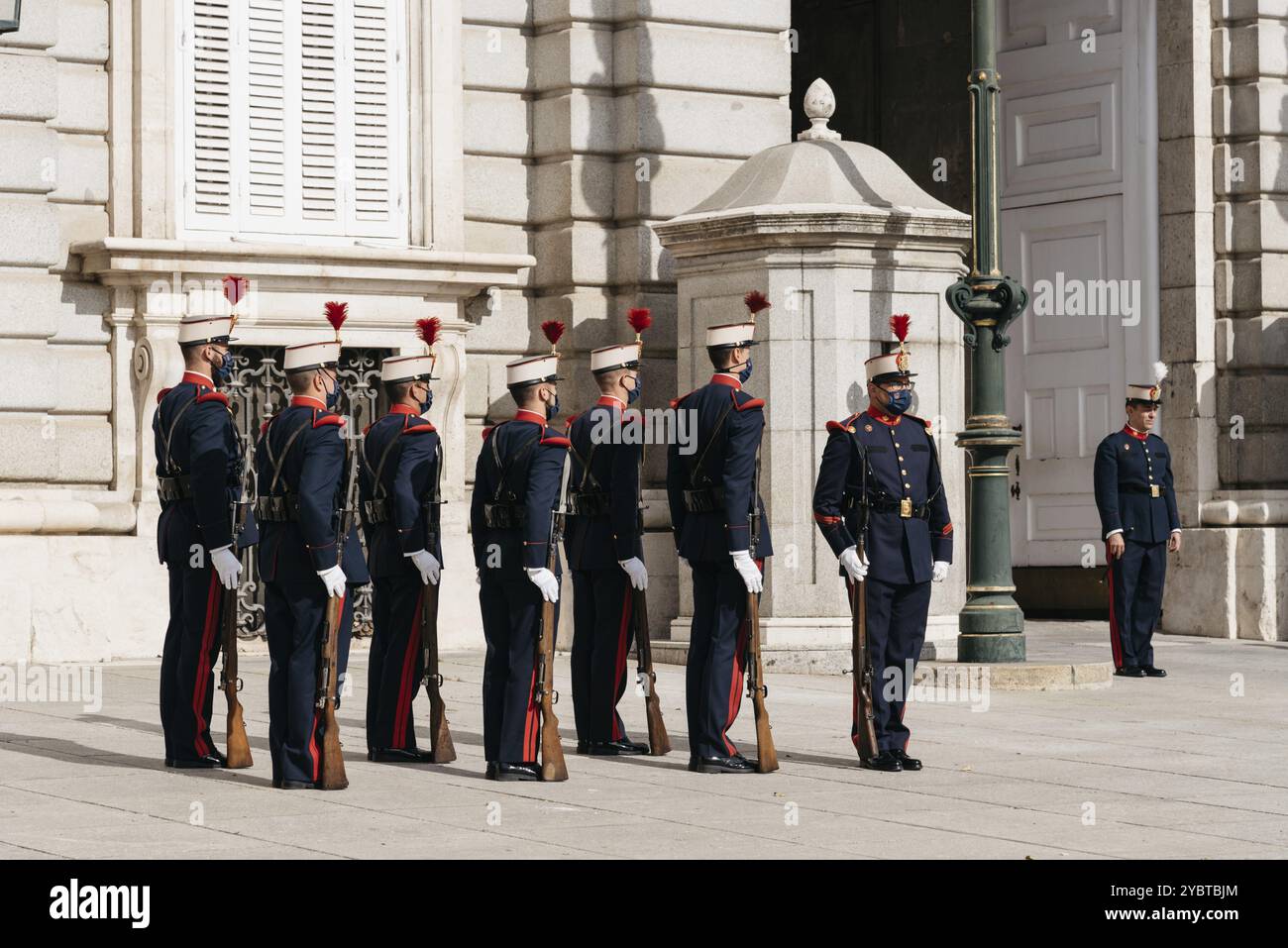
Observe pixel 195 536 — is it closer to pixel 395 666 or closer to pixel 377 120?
pixel 395 666

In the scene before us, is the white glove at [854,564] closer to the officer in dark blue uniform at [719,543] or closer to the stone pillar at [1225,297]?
the officer in dark blue uniform at [719,543]

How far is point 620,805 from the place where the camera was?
8.65 metres

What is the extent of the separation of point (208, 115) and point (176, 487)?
5.28m

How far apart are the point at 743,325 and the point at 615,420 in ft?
2.33

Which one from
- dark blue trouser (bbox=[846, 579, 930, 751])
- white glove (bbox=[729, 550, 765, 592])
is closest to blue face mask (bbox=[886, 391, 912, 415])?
dark blue trouser (bbox=[846, 579, 930, 751])

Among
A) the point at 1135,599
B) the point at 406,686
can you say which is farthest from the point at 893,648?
the point at 1135,599

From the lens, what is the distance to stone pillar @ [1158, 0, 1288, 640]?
17.2 meters

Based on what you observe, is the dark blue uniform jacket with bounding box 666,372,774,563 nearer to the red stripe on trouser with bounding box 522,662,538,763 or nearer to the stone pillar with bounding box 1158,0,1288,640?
the red stripe on trouser with bounding box 522,662,538,763

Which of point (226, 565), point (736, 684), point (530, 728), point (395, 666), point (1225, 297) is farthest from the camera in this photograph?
point (1225, 297)

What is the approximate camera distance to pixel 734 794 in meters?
8.99

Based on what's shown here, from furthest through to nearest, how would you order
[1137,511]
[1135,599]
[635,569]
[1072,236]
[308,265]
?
1. [1072,236]
2. [308,265]
3. [1137,511]
4. [1135,599]
5. [635,569]

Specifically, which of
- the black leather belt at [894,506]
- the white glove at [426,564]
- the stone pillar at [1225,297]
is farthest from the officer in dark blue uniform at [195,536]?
the stone pillar at [1225,297]

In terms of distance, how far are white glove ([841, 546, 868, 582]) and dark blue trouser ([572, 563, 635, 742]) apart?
1.10 m
